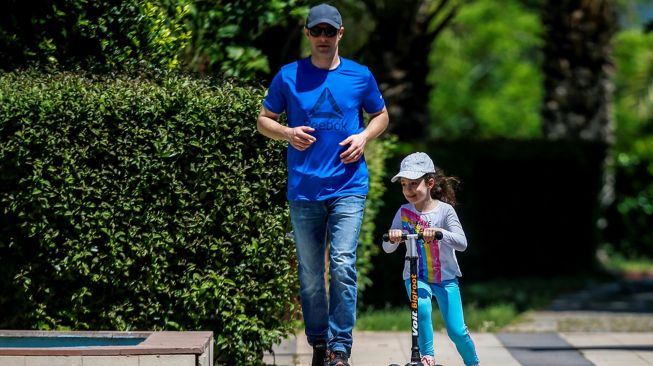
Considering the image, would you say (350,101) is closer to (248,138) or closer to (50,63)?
(248,138)

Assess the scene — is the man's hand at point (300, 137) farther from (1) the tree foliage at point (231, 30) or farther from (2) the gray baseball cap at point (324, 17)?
(1) the tree foliage at point (231, 30)

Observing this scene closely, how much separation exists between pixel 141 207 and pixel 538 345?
3.69m

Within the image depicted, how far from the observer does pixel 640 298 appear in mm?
15336

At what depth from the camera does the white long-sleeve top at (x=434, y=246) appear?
6.71m

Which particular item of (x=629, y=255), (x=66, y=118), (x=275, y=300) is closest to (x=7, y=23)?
(x=66, y=118)

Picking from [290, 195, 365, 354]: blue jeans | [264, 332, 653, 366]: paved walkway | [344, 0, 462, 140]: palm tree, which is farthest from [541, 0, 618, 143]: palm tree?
[290, 195, 365, 354]: blue jeans

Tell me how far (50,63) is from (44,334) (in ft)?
6.50

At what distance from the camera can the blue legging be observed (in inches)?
264

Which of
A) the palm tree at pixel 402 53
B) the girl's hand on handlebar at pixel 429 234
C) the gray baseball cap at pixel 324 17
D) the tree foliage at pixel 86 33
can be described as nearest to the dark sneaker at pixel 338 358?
the girl's hand on handlebar at pixel 429 234

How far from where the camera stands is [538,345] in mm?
9281

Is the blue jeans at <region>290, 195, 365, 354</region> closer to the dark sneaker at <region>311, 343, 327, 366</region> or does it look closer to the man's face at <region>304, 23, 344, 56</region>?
the dark sneaker at <region>311, 343, 327, 366</region>

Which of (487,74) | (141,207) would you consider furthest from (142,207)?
(487,74)

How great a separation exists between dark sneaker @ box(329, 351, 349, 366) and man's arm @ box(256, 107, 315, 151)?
3.75ft

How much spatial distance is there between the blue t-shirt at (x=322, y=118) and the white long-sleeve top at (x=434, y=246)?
32 cm
